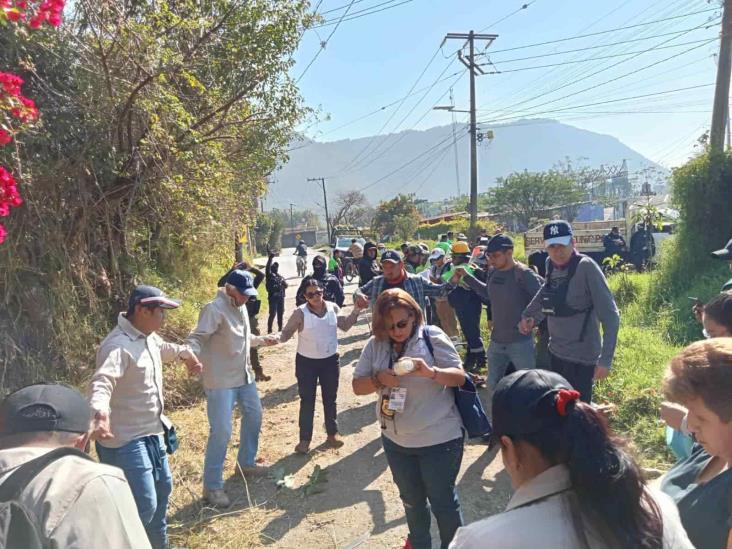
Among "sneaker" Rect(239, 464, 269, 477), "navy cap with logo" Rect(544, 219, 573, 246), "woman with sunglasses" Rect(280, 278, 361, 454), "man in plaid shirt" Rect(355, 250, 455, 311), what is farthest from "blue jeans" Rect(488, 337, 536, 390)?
"sneaker" Rect(239, 464, 269, 477)

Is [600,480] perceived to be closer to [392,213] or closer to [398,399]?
[398,399]

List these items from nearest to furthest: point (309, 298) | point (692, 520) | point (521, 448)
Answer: point (521, 448), point (692, 520), point (309, 298)

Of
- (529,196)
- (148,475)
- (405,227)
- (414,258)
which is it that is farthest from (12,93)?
(529,196)

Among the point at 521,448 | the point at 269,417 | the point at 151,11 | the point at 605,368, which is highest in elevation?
the point at 151,11

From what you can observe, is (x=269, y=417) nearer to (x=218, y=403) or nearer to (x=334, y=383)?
(x=334, y=383)

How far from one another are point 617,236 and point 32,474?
571 inches

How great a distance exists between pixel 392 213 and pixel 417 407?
50.5 metres

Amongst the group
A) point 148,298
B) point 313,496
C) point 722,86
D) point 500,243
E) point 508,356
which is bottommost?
point 313,496

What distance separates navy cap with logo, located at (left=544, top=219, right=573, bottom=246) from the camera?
368cm

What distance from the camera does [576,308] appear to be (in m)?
3.70

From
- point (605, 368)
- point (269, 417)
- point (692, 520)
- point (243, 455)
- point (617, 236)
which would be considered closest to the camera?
point (692, 520)

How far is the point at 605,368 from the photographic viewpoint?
3.50 metres

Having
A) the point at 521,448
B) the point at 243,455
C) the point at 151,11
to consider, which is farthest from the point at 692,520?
the point at 151,11

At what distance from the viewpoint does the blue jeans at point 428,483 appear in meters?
2.65
